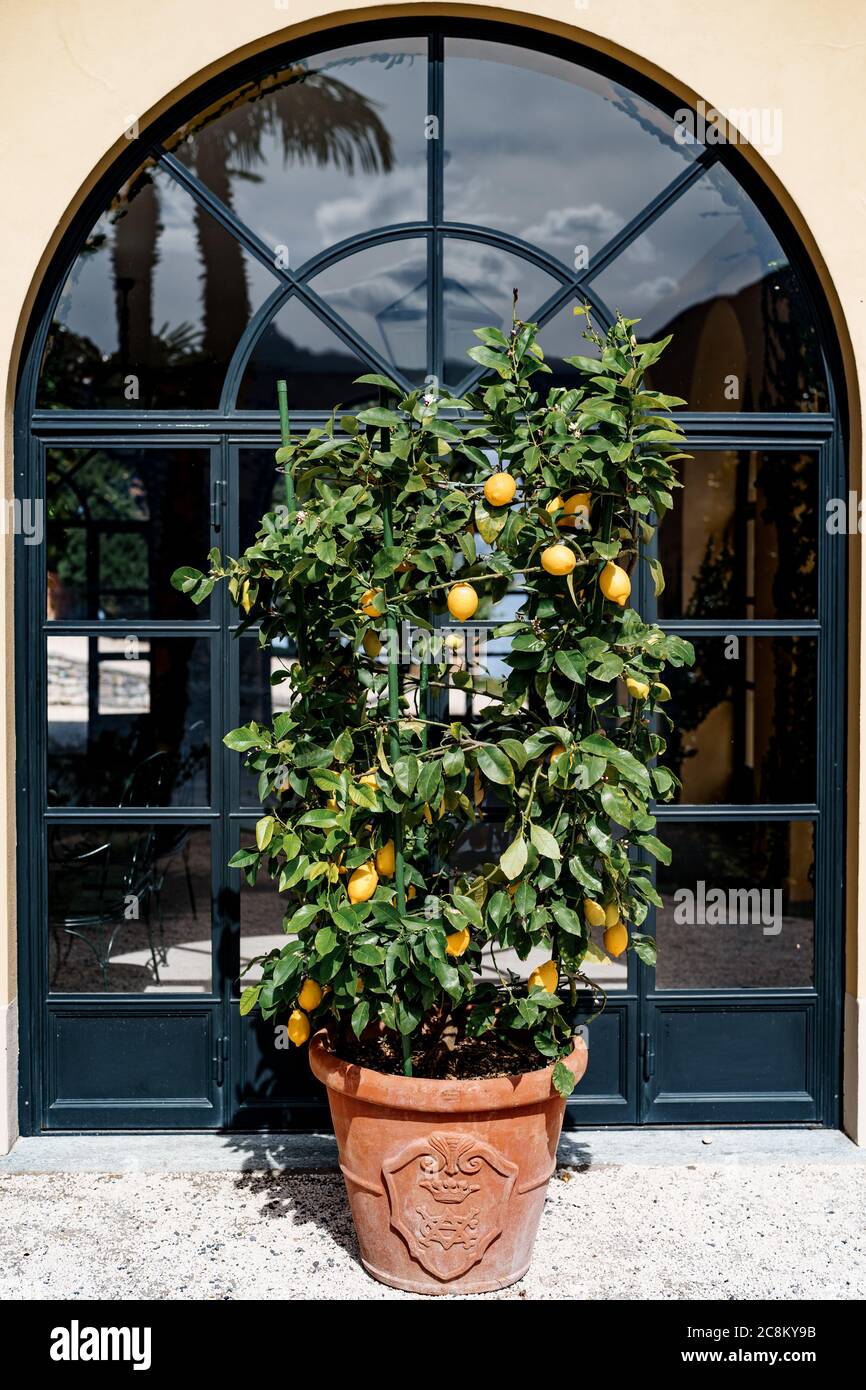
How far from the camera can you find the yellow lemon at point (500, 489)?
2.57m

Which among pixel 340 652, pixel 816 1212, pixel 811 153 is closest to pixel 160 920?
pixel 340 652

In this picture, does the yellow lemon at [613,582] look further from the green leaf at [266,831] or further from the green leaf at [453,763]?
the green leaf at [266,831]

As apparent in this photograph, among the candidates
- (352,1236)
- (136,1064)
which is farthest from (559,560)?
(136,1064)

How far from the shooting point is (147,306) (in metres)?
4.64

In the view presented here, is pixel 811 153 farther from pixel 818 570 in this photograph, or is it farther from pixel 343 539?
pixel 343 539

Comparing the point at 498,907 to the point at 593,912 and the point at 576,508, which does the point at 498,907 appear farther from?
the point at 576,508

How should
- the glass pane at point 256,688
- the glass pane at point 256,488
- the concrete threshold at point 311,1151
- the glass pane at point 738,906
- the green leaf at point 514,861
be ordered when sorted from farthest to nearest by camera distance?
the glass pane at point 256,688, the glass pane at point 256,488, the glass pane at point 738,906, the concrete threshold at point 311,1151, the green leaf at point 514,861

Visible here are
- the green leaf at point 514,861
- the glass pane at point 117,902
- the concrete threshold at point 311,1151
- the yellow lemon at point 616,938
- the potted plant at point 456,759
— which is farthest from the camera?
the glass pane at point 117,902

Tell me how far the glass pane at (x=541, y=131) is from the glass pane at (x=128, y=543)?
6.07 ft

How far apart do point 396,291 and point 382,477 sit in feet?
5.29

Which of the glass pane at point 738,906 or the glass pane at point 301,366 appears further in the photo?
the glass pane at point 738,906

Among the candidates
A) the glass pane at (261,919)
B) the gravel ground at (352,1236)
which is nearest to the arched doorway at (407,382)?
the gravel ground at (352,1236)

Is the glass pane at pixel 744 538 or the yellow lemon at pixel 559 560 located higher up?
the glass pane at pixel 744 538

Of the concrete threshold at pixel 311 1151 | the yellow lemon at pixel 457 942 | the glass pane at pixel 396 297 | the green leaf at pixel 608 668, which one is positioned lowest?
the concrete threshold at pixel 311 1151
